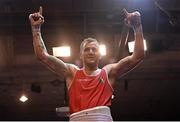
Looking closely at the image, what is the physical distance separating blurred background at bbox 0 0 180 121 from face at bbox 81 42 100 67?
259 centimetres

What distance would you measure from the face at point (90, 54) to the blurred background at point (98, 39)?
2.59 m

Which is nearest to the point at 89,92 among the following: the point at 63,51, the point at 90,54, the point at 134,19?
the point at 90,54

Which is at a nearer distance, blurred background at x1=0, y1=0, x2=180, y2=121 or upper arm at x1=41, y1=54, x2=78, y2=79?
upper arm at x1=41, y1=54, x2=78, y2=79

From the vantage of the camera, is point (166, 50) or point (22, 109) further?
point (22, 109)

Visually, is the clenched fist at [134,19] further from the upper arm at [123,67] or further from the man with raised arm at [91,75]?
the upper arm at [123,67]

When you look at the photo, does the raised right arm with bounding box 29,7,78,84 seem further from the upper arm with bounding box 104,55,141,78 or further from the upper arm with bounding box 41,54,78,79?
the upper arm with bounding box 104,55,141,78

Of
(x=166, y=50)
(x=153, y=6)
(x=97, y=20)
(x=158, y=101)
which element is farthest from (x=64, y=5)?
(x=158, y=101)

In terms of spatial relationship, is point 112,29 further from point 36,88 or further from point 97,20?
point 36,88

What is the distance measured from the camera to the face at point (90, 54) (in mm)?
2100

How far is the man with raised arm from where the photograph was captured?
6.48ft

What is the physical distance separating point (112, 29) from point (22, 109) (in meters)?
3.92

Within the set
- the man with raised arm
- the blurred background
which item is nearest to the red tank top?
the man with raised arm

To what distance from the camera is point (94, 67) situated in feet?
6.95

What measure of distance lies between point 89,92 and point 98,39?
11.3ft
